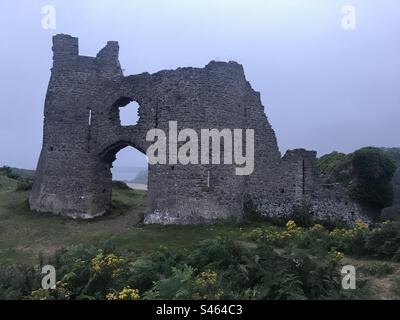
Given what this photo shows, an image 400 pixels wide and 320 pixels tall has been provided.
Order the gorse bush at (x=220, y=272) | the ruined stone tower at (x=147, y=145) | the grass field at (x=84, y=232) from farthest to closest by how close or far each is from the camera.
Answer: the ruined stone tower at (x=147, y=145)
the grass field at (x=84, y=232)
the gorse bush at (x=220, y=272)

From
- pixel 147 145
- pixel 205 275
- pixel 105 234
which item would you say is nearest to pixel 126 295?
pixel 205 275

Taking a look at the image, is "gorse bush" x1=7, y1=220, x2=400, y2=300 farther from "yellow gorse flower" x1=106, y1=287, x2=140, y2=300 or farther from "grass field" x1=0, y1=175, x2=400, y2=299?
"grass field" x1=0, y1=175, x2=400, y2=299

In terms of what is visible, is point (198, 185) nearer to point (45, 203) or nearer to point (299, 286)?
point (45, 203)

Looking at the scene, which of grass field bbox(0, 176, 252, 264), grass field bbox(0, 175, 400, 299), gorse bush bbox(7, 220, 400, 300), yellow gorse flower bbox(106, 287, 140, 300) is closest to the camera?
yellow gorse flower bbox(106, 287, 140, 300)

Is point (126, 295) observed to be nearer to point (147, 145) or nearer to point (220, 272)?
point (220, 272)

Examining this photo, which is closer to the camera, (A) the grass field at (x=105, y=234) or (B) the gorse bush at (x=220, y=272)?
(B) the gorse bush at (x=220, y=272)

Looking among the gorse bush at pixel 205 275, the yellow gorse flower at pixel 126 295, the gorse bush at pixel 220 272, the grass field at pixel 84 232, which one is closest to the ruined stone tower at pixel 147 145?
the grass field at pixel 84 232

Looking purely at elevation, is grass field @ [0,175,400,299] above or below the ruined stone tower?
below

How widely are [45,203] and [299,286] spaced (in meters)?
17.3

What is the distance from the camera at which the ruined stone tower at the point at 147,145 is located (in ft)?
72.7

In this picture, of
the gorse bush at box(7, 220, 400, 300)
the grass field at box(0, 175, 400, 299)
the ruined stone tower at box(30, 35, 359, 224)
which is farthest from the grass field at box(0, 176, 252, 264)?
the gorse bush at box(7, 220, 400, 300)

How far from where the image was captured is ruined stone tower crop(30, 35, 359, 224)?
2217 centimetres

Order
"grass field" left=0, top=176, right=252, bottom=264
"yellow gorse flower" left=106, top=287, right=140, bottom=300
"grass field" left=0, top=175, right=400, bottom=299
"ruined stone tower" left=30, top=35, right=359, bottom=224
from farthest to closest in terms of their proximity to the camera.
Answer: "ruined stone tower" left=30, top=35, right=359, bottom=224
"grass field" left=0, top=176, right=252, bottom=264
"grass field" left=0, top=175, right=400, bottom=299
"yellow gorse flower" left=106, top=287, right=140, bottom=300

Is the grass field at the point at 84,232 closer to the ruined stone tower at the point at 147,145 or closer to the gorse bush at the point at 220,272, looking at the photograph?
the ruined stone tower at the point at 147,145
